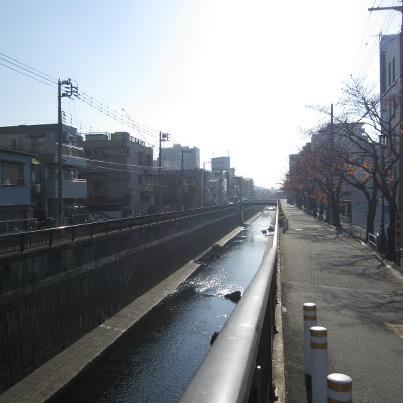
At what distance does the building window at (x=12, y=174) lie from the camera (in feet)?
90.2

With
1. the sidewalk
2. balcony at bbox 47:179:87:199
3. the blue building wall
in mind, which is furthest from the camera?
balcony at bbox 47:179:87:199

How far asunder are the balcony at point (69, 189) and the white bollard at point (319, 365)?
36.2 meters

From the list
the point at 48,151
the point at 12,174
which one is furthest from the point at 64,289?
the point at 48,151

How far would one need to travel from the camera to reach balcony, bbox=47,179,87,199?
1497 inches

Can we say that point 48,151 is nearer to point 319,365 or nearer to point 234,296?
point 234,296

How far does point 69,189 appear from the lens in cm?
3962

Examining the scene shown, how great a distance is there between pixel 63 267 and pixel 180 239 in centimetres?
2187

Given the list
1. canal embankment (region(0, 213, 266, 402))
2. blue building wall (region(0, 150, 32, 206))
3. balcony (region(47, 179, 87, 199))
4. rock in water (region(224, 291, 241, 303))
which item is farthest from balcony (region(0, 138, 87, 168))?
rock in water (region(224, 291, 241, 303))

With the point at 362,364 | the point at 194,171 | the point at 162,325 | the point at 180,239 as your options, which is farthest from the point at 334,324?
the point at 194,171

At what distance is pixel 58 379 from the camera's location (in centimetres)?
1320

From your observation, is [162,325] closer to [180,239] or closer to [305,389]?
[305,389]

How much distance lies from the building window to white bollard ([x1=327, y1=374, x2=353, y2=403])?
27535 millimetres

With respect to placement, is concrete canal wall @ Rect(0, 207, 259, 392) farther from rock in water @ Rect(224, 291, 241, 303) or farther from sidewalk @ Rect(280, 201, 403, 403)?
sidewalk @ Rect(280, 201, 403, 403)

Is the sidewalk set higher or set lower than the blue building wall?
lower
